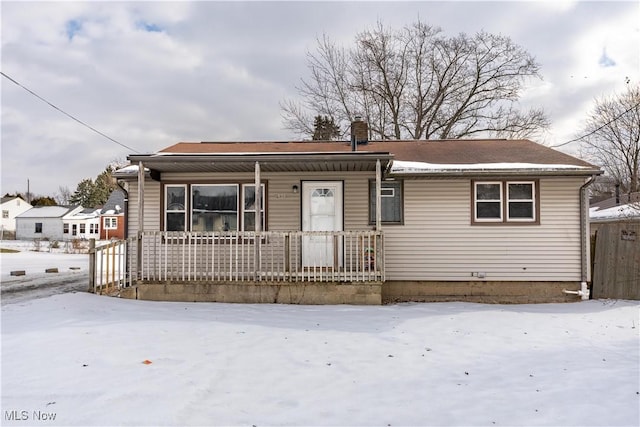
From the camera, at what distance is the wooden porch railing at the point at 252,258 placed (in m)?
7.97

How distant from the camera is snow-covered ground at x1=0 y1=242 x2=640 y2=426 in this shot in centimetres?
331

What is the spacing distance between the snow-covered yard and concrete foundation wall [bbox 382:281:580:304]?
1.57m

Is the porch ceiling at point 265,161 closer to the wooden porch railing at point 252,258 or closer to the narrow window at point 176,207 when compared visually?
the narrow window at point 176,207

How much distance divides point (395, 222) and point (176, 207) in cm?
512

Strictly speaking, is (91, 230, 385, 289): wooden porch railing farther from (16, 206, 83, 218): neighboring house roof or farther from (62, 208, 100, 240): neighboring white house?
(16, 206, 83, 218): neighboring house roof

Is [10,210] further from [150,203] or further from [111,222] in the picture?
[150,203]

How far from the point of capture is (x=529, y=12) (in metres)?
12.9

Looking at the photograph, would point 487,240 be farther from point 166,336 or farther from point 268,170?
point 166,336

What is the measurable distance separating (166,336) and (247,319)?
5.04ft

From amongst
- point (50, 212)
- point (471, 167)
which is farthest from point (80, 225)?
point (471, 167)

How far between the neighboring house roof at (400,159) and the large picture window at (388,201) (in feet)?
1.74

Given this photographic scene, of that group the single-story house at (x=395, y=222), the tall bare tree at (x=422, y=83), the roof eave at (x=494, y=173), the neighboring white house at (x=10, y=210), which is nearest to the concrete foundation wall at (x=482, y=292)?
the single-story house at (x=395, y=222)

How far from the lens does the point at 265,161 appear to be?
313 inches

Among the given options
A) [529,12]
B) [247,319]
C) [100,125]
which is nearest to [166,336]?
[247,319]
